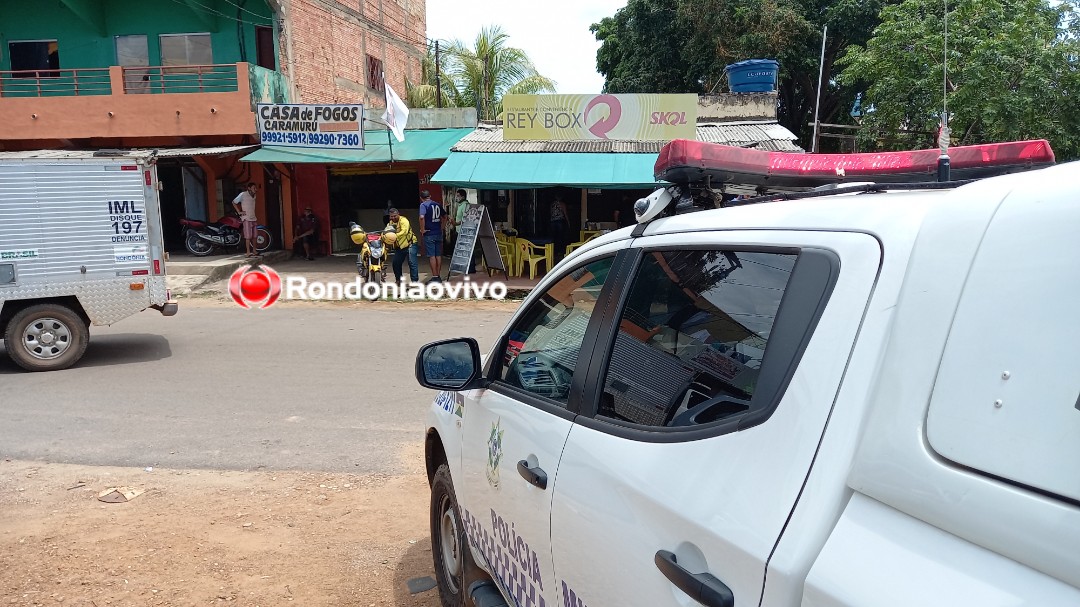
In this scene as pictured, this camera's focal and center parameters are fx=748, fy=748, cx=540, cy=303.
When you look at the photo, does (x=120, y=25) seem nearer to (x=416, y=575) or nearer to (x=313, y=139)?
(x=313, y=139)

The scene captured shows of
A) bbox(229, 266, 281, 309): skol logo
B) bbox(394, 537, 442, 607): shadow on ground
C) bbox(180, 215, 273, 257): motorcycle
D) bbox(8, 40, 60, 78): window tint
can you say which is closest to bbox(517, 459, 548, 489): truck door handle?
bbox(394, 537, 442, 607): shadow on ground

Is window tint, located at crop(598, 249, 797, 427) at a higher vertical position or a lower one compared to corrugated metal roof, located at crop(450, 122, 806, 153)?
lower

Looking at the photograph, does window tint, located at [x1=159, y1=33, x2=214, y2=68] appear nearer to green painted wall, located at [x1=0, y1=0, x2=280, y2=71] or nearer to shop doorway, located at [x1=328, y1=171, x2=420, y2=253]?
green painted wall, located at [x1=0, y1=0, x2=280, y2=71]

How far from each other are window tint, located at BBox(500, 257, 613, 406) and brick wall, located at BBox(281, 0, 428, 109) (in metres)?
19.7

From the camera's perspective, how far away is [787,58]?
22.8 metres

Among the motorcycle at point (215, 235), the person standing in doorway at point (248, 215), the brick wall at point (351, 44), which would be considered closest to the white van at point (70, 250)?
the person standing in doorway at point (248, 215)

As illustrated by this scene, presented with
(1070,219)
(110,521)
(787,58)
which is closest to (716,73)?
(787,58)

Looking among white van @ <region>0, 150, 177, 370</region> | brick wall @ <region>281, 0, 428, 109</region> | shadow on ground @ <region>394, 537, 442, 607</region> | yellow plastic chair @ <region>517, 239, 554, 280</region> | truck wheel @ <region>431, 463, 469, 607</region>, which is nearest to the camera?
truck wheel @ <region>431, 463, 469, 607</region>

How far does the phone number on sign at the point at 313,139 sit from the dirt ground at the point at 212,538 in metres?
12.1

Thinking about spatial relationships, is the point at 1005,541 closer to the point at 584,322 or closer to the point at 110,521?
the point at 584,322

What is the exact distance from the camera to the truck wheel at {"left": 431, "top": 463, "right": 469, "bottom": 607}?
3023mm

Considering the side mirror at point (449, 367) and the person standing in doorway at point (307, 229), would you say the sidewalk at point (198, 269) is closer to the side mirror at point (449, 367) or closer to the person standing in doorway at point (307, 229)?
the person standing in doorway at point (307, 229)

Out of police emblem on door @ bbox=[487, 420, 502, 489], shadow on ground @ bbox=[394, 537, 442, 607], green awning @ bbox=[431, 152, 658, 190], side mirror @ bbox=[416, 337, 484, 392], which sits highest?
green awning @ bbox=[431, 152, 658, 190]

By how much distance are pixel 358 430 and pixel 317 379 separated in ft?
6.37
